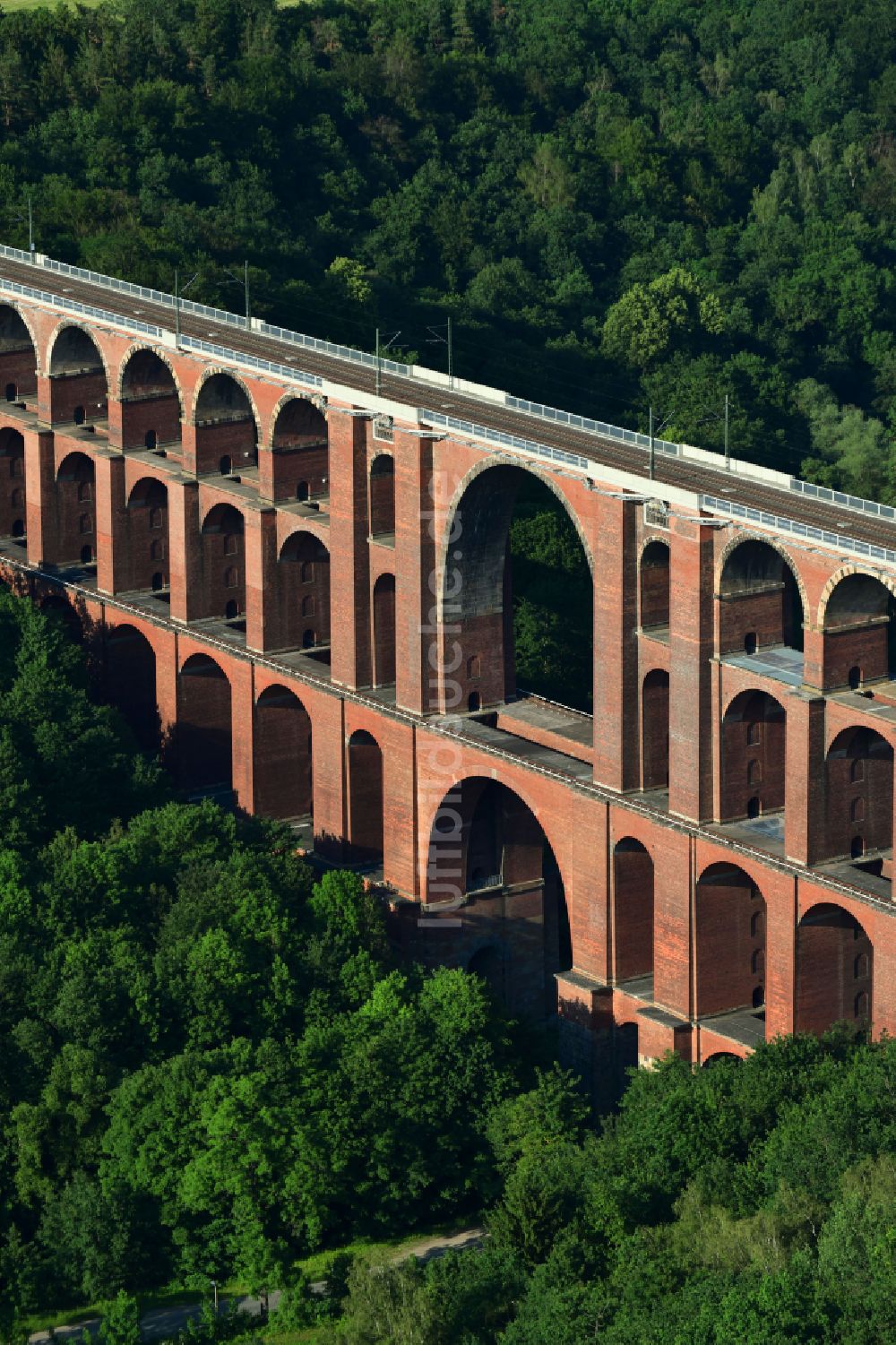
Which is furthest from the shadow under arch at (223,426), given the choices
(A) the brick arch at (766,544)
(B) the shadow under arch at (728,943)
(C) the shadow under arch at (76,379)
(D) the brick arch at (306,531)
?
(B) the shadow under arch at (728,943)

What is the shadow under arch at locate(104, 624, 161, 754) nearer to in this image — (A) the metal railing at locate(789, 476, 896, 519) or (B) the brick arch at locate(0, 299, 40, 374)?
(B) the brick arch at locate(0, 299, 40, 374)

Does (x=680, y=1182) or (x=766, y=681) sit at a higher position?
(x=766, y=681)

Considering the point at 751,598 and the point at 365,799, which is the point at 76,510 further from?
the point at 751,598

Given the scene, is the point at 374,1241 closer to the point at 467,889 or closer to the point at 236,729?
the point at 467,889


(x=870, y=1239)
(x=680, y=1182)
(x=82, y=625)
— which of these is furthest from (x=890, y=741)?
(x=82, y=625)

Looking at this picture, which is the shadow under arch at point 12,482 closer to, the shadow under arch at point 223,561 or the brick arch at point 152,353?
the brick arch at point 152,353

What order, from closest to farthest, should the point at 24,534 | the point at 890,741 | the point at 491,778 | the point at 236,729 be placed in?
the point at 890,741
the point at 491,778
the point at 236,729
the point at 24,534
